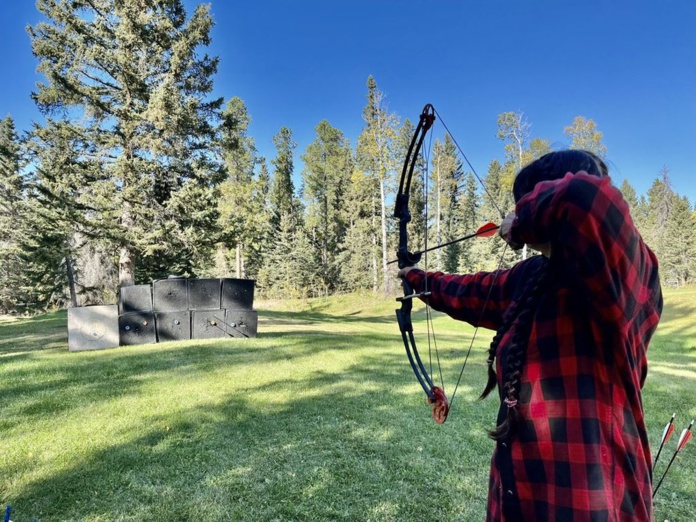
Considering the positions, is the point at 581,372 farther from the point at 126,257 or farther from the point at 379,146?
the point at 379,146

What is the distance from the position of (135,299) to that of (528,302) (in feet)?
28.9

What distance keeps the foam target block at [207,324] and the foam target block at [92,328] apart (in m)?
1.44

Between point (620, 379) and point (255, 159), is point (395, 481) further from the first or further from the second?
point (255, 159)

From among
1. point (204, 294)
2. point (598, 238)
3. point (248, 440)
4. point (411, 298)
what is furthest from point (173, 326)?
point (598, 238)

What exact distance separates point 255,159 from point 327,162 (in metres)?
5.28

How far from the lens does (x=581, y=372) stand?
3.03 feet

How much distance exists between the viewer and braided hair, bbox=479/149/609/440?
97 centimetres

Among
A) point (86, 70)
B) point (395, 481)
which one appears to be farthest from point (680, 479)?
point (86, 70)

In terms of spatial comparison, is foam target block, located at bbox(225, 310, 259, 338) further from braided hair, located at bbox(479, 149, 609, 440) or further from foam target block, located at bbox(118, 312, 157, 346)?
braided hair, located at bbox(479, 149, 609, 440)

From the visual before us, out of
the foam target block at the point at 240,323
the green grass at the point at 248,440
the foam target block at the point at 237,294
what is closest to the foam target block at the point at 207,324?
the foam target block at the point at 240,323

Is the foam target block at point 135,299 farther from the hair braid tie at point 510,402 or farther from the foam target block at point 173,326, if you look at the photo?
the hair braid tie at point 510,402

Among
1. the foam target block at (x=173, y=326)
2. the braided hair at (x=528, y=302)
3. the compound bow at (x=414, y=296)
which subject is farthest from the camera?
the foam target block at (x=173, y=326)

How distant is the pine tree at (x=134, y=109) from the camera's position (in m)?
10.7

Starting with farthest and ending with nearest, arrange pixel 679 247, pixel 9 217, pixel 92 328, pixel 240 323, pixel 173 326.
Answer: pixel 679 247, pixel 9 217, pixel 240 323, pixel 173 326, pixel 92 328
